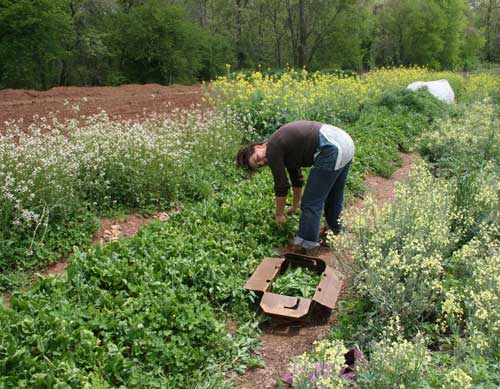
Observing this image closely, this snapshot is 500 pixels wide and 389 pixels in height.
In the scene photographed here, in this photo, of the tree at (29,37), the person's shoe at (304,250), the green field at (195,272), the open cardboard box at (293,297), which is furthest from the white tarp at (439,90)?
the tree at (29,37)

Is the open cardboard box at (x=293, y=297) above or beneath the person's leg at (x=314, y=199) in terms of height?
beneath

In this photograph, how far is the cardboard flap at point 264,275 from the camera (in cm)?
Result: 427

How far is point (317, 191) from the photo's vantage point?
483cm

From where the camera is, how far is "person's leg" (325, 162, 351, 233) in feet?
17.0

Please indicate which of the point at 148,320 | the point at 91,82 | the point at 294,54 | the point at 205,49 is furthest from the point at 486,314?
the point at 294,54

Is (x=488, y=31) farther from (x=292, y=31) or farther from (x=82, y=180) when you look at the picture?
Result: (x=82, y=180)

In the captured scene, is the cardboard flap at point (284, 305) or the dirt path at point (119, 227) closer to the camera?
the cardboard flap at point (284, 305)

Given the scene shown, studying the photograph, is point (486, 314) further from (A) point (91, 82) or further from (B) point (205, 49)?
(B) point (205, 49)

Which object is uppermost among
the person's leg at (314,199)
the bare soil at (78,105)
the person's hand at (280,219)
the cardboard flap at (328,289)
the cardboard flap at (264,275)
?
the person's leg at (314,199)

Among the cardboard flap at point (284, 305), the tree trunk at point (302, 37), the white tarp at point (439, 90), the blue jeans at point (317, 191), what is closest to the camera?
the cardboard flap at point (284, 305)

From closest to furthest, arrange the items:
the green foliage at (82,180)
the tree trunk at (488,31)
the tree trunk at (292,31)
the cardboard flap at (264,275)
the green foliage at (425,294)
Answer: the green foliage at (425,294) → the cardboard flap at (264,275) → the green foliage at (82,180) → the tree trunk at (292,31) → the tree trunk at (488,31)

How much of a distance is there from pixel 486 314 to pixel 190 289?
91.2 inches

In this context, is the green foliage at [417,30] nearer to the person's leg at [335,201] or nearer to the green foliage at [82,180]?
the green foliage at [82,180]

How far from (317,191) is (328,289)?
1.08 meters
